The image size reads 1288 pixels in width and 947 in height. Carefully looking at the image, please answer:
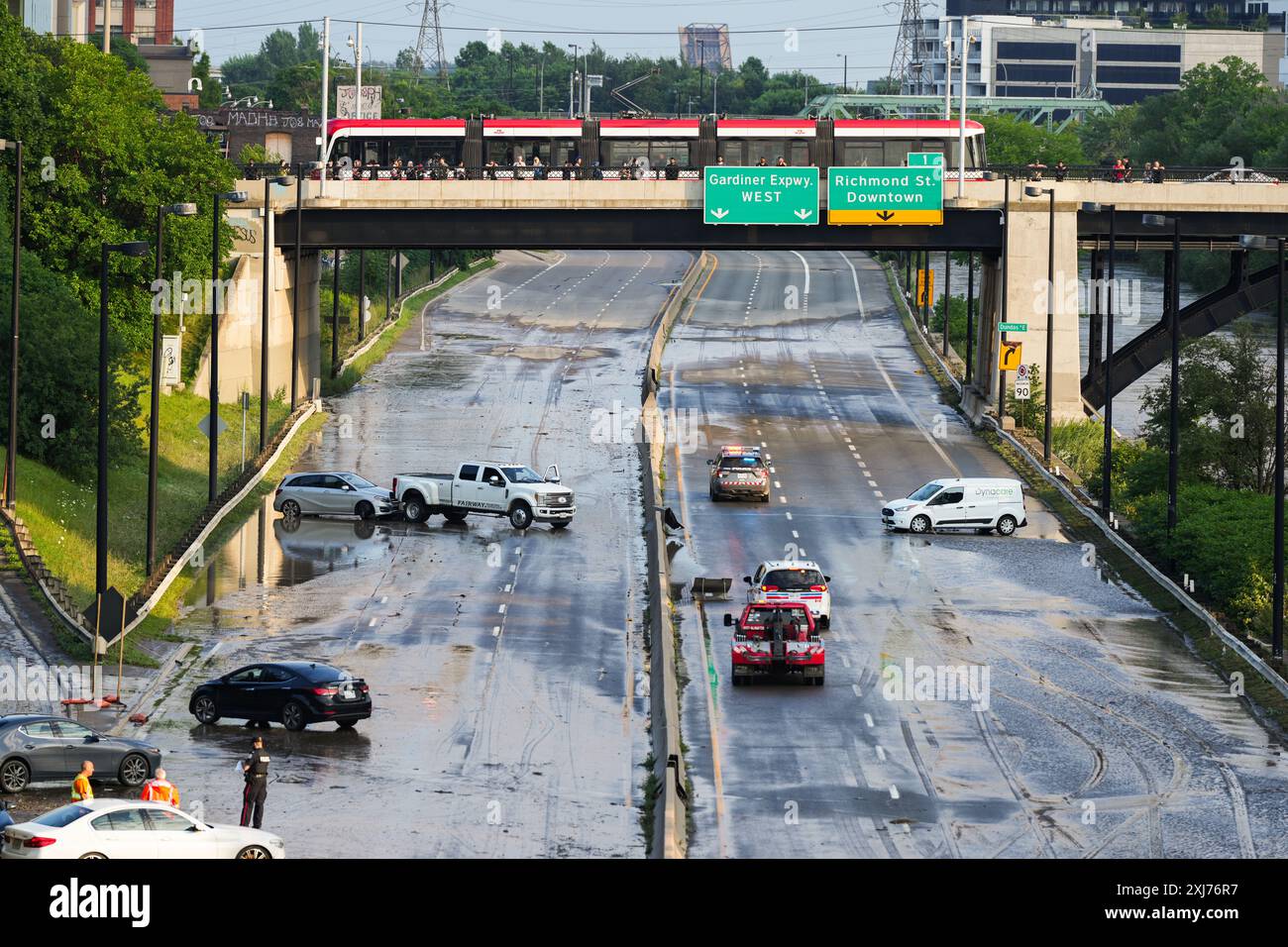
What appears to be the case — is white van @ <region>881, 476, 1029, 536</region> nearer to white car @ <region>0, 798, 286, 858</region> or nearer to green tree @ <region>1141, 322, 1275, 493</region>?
green tree @ <region>1141, 322, 1275, 493</region>

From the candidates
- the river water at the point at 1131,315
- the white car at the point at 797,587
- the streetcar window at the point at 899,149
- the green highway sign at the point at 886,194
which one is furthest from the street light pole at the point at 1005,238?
the white car at the point at 797,587

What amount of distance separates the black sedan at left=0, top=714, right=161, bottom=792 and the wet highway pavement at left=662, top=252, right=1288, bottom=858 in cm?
885

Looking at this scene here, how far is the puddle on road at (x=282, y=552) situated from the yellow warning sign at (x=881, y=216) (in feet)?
78.0

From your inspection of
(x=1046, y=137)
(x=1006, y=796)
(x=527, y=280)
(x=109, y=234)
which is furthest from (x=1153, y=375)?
(x=1046, y=137)

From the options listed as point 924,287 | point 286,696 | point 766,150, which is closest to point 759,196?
point 766,150

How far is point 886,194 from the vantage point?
7212cm

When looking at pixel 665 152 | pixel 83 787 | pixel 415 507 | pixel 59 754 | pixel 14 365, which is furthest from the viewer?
pixel 665 152

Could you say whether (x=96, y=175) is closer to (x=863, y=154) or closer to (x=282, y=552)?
(x=282, y=552)

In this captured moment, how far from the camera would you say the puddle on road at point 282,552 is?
48.6m

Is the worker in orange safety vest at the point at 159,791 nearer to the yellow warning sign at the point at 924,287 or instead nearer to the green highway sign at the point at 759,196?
the green highway sign at the point at 759,196

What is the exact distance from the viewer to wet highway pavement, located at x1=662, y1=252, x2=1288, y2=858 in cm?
3006

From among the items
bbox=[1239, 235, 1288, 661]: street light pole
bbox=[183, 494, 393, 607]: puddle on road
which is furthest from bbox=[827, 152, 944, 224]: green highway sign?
bbox=[1239, 235, 1288, 661]: street light pole

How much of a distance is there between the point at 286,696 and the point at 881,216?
42.4 meters
